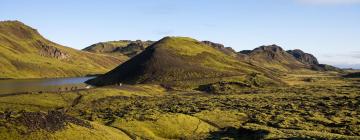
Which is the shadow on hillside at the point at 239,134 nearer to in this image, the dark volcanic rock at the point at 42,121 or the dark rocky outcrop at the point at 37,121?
the dark volcanic rock at the point at 42,121

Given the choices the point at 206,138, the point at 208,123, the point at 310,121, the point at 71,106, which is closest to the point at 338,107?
the point at 310,121

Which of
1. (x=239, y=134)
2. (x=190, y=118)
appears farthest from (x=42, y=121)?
(x=190, y=118)

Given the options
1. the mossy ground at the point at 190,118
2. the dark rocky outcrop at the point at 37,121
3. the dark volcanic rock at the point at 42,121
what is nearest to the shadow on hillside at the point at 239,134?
the mossy ground at the point at 190,118

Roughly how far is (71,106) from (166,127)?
165ft

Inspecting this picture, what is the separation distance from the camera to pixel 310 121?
380ft

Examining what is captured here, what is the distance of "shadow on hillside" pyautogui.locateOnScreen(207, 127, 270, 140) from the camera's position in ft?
298

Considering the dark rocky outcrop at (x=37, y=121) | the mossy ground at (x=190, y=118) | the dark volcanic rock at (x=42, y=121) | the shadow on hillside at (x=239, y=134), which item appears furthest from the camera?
the shadow on hillside at (x=239, y=134)

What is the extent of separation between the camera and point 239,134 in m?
95.7

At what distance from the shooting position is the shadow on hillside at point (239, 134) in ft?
298

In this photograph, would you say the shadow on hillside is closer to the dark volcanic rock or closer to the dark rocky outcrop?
the dark volcanic rock

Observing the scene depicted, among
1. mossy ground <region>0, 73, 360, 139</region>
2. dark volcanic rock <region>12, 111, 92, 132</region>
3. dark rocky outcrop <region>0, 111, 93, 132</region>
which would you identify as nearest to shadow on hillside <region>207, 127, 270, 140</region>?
mossy ground <region>0, 73, 360, 139</region>

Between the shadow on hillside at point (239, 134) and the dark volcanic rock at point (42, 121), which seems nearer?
the dark volcanic rock at point (42, 121)

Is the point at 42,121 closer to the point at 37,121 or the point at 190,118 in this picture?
the point at 37,121

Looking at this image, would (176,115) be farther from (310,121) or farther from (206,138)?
(310,121)
